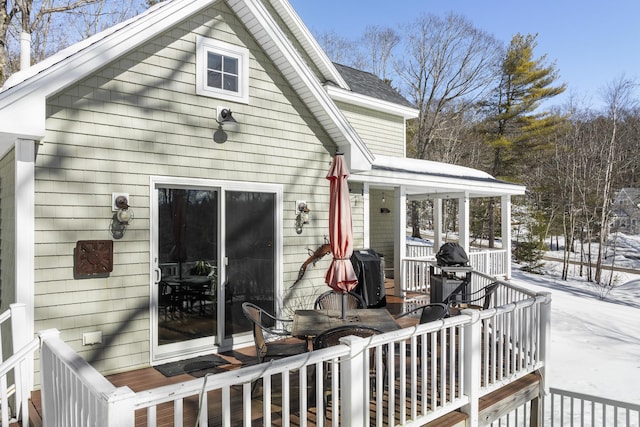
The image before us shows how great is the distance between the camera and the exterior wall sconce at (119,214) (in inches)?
183

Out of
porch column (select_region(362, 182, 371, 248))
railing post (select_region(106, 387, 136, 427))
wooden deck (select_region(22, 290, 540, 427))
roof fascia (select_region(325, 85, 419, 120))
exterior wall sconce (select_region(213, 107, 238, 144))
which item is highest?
roof fascia (select_region(325, 85, 419, 120))

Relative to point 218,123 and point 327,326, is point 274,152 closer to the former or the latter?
point 218,123

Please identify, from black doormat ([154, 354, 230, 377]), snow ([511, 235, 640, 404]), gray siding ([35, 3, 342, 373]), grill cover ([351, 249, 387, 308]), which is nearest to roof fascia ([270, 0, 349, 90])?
gray siding ([35, 3, 342, 373])

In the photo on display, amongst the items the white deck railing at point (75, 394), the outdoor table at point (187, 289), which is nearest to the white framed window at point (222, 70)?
the outdoor table at point (187, 289)

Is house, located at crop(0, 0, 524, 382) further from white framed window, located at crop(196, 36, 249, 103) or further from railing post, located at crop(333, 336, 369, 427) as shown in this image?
railing post, located at crop(333, 336, 369, 427)

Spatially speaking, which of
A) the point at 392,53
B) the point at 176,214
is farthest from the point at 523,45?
the point at 176,214

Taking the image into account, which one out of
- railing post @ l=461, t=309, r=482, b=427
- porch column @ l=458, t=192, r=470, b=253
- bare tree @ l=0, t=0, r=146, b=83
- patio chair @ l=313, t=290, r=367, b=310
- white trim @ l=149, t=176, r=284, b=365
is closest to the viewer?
railing post @ l=461, t=309, r=482, b=427

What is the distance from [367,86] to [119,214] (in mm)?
9984

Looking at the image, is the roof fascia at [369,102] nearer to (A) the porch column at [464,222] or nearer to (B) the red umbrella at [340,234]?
(A) the porch column at [464,222]

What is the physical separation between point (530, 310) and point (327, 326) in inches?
91.5

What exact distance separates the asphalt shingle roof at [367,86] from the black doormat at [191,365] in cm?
885

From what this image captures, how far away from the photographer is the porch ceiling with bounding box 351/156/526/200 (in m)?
8.23

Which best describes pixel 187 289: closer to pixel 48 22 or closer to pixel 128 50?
pixel 128 50

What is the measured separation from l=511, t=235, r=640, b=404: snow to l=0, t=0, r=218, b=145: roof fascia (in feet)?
19.9
